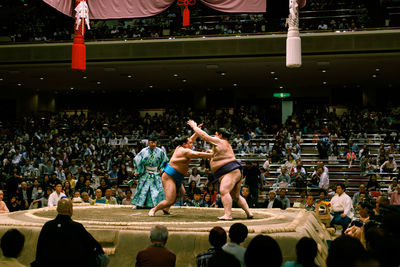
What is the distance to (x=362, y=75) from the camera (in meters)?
12.9

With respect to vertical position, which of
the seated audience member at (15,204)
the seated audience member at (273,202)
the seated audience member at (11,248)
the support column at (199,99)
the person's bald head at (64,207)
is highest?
the support column at (199,99)

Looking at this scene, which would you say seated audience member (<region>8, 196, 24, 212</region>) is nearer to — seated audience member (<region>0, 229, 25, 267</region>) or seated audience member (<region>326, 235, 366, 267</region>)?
seated audience member (<region>0, 229, 25, 267</region>)

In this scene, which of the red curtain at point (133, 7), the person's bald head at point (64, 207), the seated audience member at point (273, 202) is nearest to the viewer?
the person's bald head at point (64, 207)

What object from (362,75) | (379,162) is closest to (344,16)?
(362,75)

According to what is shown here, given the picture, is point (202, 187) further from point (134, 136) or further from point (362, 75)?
point (362, 75)

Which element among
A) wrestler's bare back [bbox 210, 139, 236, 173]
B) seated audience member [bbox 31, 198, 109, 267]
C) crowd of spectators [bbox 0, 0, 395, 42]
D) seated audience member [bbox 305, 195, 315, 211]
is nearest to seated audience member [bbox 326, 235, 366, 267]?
seated audience member [bbox 31, 198, 109, 267]

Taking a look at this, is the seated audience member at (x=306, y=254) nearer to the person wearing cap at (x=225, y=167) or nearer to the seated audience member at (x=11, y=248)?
the seated audience member at (x=11, y=248)

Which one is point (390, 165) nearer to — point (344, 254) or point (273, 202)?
point (273, 202)

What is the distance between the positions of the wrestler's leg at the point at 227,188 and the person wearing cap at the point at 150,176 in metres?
1.15

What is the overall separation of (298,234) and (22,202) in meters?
4.78

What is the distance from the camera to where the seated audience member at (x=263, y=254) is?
170cm

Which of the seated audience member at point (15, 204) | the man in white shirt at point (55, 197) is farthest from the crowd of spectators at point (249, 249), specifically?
the seated audience member at point (15, 204)

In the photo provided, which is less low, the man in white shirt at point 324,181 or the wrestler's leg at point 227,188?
the wrestler's leg at point 227,188

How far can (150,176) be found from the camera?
5.11 m
